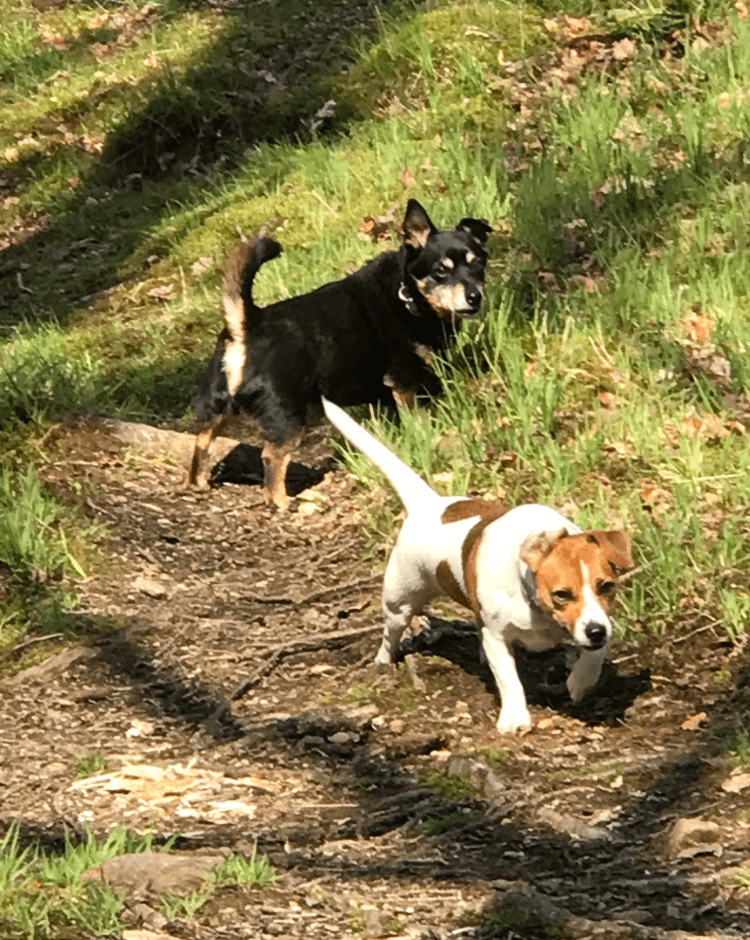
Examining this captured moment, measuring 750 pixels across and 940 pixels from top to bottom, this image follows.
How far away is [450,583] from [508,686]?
1.40 feet

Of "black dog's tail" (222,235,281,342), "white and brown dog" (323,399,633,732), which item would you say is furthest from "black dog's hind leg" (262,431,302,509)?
"white and brown dog" (323,399,633,732)

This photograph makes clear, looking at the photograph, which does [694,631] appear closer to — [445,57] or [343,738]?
[343,738]

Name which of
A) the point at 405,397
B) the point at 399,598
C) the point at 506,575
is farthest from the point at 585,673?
the point at 405,397

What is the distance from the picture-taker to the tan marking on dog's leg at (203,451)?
729 cm

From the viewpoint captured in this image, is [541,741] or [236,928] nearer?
[236,928]

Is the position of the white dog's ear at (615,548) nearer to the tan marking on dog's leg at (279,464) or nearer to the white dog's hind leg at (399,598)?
the white dog's hind leg at (399,598)

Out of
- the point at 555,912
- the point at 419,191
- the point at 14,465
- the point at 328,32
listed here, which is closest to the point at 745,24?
the point at 419,191

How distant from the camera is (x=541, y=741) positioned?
4.66 metres

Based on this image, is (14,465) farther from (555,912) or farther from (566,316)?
(555,912)

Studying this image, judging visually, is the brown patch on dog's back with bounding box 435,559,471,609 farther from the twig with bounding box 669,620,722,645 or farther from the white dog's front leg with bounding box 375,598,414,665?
the twig with bounding box 669,620,722,645

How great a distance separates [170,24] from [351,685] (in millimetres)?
9853

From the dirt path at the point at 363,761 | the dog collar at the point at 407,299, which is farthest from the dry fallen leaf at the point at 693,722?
the dog collar at the point at 407,299

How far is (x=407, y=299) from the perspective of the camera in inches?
304

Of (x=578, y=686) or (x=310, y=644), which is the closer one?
(x=578, y=686)
